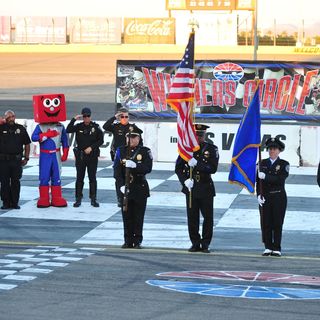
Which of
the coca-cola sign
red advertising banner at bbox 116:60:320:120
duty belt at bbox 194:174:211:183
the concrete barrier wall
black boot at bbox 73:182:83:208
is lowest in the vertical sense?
black boot at bbox 73:182:83:208

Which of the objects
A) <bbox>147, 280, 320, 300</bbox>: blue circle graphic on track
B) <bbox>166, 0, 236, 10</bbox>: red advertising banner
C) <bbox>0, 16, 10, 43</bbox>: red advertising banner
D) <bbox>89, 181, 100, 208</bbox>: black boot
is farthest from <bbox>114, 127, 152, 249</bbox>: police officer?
<bbox>0, 16, 10, 43</bbox>: red advertising banner

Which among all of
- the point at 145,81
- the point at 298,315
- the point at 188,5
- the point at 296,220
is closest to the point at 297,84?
the point at 145,81

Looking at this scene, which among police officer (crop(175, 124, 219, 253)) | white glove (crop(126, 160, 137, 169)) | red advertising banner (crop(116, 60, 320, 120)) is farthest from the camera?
red advertising banner (crop(116, 60, 320, 120))

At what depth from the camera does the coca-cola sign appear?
76938mm

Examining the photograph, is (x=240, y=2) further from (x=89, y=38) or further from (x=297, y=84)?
(x=297, y=84)

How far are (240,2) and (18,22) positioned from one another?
17538 millimetres

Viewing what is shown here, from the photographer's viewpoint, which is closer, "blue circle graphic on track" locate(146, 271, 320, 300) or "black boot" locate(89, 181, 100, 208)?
"blue circle graphic on track" locate(146, 271, 320, 300)

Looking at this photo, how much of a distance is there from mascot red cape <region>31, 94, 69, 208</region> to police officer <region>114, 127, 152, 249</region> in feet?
11.5

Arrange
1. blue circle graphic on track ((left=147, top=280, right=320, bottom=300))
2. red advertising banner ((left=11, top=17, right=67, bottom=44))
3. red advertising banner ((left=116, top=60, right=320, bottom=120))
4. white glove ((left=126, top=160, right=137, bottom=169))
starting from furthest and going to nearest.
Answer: red advertising banner ((left=11, top=17, right=67, bottom=44))
red advertising banner ((left=116, top=60, right=320, bottom=120))
white glove ((left=126, top=160, right=137, bottom=169))
blue circle graphic on track ((left=147, top=280, right=320, bottom=300))

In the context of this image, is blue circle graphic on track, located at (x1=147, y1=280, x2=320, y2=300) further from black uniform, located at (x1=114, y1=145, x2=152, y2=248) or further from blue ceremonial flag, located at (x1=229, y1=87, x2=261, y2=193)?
black uniform, located at (x1=114, y1=145, x2=152, y2=248)

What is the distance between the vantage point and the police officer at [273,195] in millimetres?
13141

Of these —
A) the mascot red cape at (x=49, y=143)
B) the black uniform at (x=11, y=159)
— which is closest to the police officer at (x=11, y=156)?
the black uniform at (x=11, y=159)

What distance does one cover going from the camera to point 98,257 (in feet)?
42.4

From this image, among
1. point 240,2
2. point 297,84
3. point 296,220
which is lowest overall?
point 296,220
